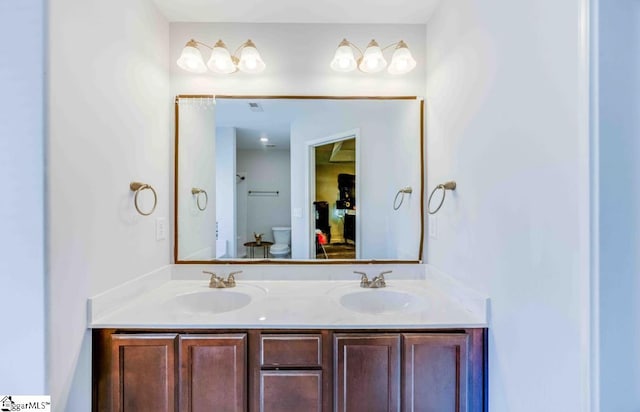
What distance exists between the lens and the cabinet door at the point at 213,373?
1.20 meters

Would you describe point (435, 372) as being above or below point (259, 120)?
below

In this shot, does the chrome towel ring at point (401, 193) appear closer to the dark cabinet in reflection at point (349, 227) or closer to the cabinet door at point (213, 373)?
the dark cabinet in reflection at point (349, 227)

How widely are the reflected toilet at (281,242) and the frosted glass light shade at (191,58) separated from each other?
42.5 inches

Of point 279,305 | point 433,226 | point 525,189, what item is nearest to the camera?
point 525,189

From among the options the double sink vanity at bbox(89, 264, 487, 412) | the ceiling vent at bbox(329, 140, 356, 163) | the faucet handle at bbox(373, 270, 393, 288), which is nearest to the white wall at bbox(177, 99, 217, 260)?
the double sink vanity at bbox(89, 264, 487, 412)

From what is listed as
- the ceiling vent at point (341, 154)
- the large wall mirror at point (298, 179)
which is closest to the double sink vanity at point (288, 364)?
the large wall mirror at point (298, 179)

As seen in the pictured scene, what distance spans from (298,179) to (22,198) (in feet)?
4.15

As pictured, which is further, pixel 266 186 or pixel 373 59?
pixel 266 186

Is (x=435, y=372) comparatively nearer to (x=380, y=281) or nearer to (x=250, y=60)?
(x=380, y=281)

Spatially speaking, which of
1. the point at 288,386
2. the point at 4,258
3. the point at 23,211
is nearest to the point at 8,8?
the point at 23,211

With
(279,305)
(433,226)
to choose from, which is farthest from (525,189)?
(279,305)
